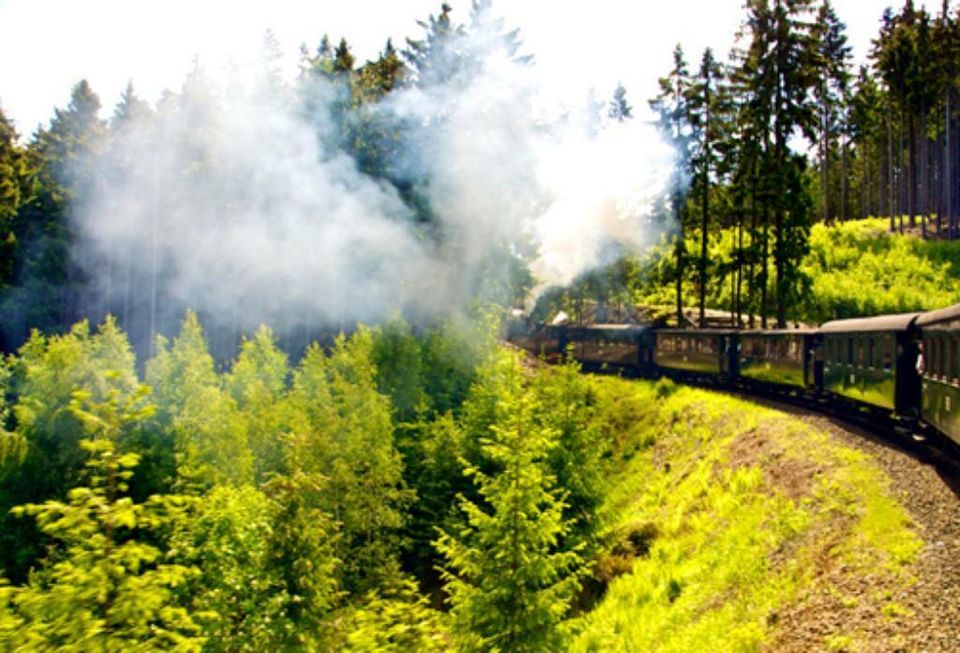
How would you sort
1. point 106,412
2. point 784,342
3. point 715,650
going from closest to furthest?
point 106,412, point 715,650, point 784,342

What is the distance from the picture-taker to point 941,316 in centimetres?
1225

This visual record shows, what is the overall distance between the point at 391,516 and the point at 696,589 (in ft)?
24.3

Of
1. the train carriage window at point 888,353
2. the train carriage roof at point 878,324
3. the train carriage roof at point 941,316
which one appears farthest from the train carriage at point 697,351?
the train carriage roof at point 941,316

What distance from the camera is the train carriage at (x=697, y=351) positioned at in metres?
25.7

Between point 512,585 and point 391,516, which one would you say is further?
point 391,516

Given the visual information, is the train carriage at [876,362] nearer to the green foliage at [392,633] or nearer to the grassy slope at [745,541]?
the grassy slope at [745,541]

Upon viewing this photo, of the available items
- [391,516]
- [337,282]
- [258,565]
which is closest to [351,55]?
[337,282]

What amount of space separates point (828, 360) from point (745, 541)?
9.48 m

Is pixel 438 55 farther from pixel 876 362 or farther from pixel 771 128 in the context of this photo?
pixel 876 362

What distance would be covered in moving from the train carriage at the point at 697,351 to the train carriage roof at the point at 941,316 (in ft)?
37.7

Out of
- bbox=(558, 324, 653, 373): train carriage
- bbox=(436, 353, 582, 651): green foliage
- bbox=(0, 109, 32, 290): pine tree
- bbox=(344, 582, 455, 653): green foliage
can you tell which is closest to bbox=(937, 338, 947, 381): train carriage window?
bbox=(436, 353, 582, 651): green foliage

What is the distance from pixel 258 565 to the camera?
1016 cm

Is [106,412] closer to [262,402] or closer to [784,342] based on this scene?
[262,402]

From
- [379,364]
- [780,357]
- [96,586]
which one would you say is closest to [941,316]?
[780,357]
